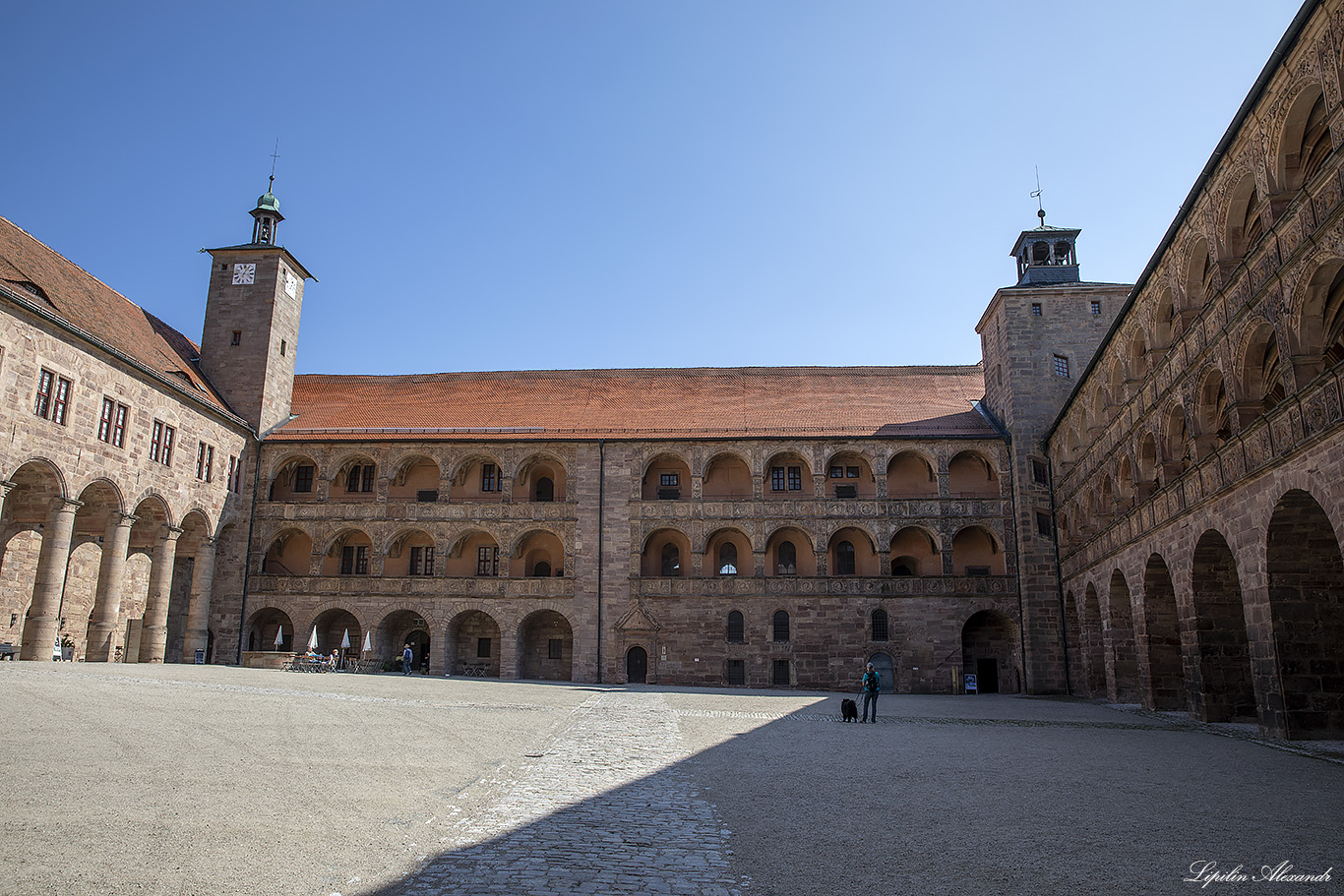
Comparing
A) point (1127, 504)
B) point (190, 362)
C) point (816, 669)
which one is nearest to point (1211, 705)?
point (1127, 504)

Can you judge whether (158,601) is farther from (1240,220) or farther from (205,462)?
(1240,220)

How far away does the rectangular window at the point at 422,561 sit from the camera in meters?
36.9

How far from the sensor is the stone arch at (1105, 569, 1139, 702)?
2472 centimetres

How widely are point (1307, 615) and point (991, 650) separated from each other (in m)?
20.5

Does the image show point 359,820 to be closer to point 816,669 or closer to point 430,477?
point 816,669

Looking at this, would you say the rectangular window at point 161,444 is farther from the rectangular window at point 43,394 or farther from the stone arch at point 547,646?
the stone arch at point 547,646

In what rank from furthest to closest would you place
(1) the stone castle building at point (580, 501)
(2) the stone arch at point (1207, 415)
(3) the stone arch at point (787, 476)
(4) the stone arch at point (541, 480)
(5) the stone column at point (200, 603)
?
1. (4) the stone arch at point (541, 480)
2. (3) the stone arch at point (787, 476)
3. (5) the stone column at point (200, 603)
4. (1) the stone castle building at point (580, 501)
5. (2) the stone arch at point (1207, 415)

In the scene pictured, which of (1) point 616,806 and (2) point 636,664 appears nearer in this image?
(1) point 616,806

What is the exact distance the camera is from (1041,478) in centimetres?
3397

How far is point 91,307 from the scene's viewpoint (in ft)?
95.5

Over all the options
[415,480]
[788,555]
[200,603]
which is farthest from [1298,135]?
[200,603]

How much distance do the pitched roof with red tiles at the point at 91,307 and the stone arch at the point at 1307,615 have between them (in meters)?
28.1

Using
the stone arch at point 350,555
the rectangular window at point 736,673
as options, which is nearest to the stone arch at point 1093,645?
the rectangular window at point 736,673

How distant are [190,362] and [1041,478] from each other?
32933mm
